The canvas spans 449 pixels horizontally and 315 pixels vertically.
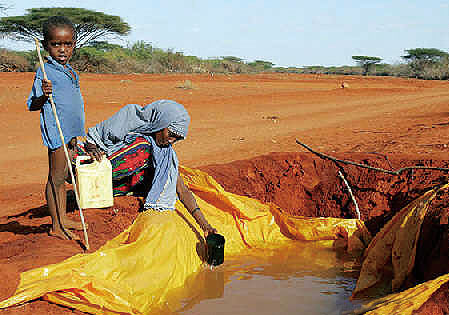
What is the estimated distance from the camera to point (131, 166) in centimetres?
416

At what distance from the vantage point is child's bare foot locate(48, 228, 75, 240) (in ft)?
11.9

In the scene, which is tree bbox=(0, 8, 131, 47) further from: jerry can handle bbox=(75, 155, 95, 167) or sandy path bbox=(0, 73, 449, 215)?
jerry can handle bbox=(75, 155, 95, 167)

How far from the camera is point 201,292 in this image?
3.73m

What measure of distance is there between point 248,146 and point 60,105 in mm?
5428

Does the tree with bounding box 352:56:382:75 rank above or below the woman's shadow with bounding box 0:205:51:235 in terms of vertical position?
above

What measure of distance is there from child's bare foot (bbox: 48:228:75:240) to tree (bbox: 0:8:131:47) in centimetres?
2119

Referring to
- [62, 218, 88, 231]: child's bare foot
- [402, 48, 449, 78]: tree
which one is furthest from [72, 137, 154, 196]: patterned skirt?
[402, 48, 449, 78]: tree

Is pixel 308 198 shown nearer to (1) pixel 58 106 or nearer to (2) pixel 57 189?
(2) pixel 57 189

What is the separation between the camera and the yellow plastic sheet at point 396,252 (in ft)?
11.5

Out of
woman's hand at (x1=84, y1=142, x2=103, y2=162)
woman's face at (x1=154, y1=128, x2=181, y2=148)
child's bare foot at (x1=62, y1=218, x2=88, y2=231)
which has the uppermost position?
woman's face at (x1=154, y1=128, x2=181, y2=148)

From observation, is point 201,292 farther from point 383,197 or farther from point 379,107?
point 379,107

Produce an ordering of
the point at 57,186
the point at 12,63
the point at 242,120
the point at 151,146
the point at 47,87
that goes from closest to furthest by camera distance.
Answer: the point at 47,87 < the point at 57,186 < the point at 151,146 < the point at 242,120 < the point at 12,63

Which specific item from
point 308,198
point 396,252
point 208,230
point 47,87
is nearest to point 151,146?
point 208,230

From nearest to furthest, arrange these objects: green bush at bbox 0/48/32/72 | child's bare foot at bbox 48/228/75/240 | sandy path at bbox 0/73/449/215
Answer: child's bare foot at bbox 48/228/75/240, sandy path at bbox 0/73/449/215, green bush at bbox 0/48/32/72
